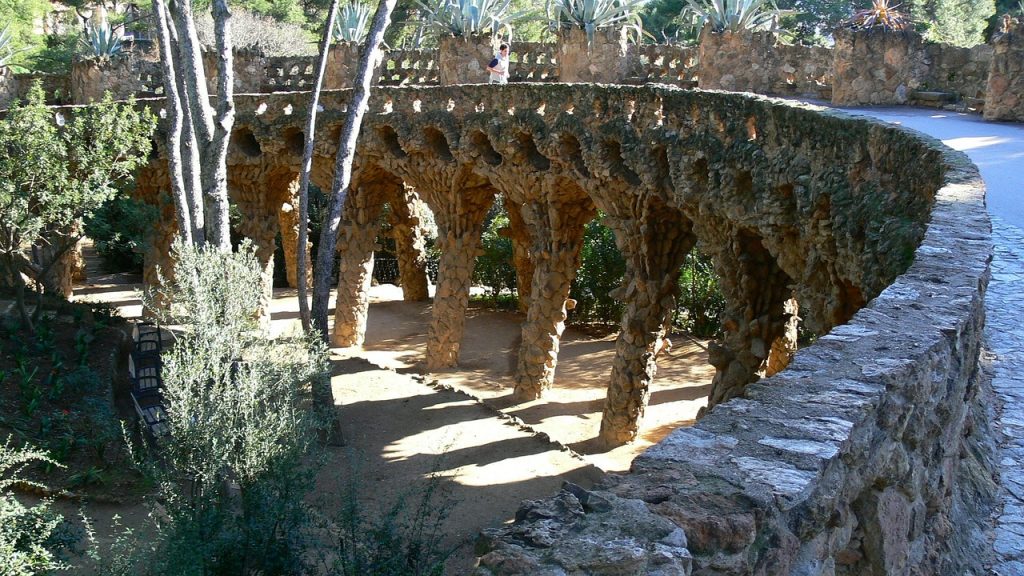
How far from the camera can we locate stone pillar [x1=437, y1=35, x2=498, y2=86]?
17.0 meters

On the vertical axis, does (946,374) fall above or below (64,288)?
above

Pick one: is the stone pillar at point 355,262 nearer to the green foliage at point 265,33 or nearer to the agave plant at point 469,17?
the agave plant at point 469,17

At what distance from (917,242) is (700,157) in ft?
15.5

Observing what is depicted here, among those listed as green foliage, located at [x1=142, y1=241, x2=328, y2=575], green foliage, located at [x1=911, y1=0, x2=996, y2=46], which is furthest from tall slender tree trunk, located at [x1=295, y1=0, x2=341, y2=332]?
green foliage, located at [x1=911, y1=0, x2=996, y2=46]

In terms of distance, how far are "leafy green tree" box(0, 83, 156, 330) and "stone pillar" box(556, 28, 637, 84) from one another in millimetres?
6795

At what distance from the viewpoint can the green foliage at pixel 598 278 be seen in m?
21.0

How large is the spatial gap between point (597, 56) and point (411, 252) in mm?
8543

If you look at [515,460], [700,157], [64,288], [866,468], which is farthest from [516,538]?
[64,288]

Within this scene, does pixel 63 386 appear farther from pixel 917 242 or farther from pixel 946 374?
pixel 946 374

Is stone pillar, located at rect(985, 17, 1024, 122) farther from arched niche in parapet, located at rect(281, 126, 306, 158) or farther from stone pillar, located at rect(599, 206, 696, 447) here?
arched niche in parapet, located at rect(281, 126, 306, 158)

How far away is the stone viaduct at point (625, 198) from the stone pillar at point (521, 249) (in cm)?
4

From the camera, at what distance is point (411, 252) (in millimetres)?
23062

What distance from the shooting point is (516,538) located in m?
2.66

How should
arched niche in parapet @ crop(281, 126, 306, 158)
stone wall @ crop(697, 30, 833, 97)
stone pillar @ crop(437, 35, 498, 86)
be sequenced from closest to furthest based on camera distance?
stone wall @ crop(697, 30, 833, 97)
stone pillar @ crop(437, 35, 498, 86)
arched niche in parapet @ crop(281, 126, 306, 158)
